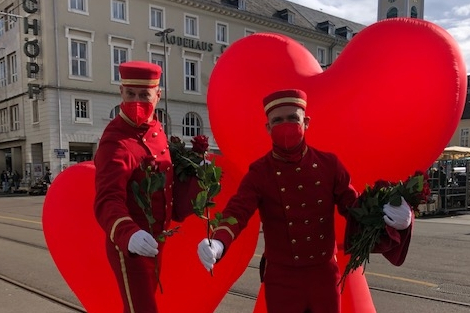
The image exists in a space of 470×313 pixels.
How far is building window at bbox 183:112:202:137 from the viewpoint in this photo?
2937 centimetres

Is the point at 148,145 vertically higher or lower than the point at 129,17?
lower

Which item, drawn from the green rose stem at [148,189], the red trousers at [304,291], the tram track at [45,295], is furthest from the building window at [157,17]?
the red trousers at [304,291]

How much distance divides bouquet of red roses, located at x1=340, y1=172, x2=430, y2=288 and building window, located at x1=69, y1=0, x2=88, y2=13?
2532 cm

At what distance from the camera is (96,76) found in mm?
25391

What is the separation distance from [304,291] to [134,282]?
2.93 feet

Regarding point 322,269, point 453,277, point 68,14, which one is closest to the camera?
point 322,269

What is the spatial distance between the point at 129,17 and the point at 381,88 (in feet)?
84.8

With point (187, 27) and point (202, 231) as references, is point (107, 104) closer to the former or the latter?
point (187, 27)

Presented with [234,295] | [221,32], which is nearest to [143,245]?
[234,295]

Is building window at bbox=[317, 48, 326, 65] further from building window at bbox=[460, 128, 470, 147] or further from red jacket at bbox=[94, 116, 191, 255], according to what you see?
red jacket at bbox=[94, 116, 191, 255]

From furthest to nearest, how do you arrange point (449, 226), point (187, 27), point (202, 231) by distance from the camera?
point (187, 27)
point (449, 226)
point (202, 231)

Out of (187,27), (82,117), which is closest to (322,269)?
(82,117)

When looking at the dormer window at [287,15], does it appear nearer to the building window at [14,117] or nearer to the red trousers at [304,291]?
the building window at [14,117]

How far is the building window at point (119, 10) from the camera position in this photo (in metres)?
25.7
